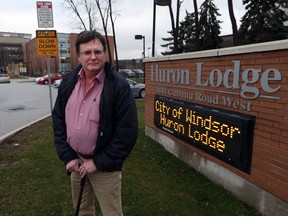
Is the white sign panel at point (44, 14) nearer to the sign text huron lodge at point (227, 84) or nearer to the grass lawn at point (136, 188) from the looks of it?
the grass lawn at point (136, 188)

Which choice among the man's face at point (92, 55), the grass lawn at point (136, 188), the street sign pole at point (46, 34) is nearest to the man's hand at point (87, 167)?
the man's face at point (92, 55)

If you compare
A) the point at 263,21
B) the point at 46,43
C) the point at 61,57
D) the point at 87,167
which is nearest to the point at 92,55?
the point at 87,167

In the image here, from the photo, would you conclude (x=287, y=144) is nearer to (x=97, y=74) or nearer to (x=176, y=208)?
(x=176, y=208)

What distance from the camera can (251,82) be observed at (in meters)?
3.49

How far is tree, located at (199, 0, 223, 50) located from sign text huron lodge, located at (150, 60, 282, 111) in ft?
78.7

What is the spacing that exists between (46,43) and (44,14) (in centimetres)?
82

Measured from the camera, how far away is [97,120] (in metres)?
2.37

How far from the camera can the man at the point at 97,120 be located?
7.79 ft

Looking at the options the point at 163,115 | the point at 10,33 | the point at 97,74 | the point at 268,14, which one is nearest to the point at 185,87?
the point at 163,115

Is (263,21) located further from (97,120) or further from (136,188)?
(97,120)

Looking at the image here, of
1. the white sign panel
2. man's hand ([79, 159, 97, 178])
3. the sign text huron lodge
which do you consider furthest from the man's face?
the white sign panel

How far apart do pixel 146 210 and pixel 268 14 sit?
20.6m

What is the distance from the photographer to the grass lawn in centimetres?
377

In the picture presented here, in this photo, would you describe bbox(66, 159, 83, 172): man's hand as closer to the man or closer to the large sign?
the man
